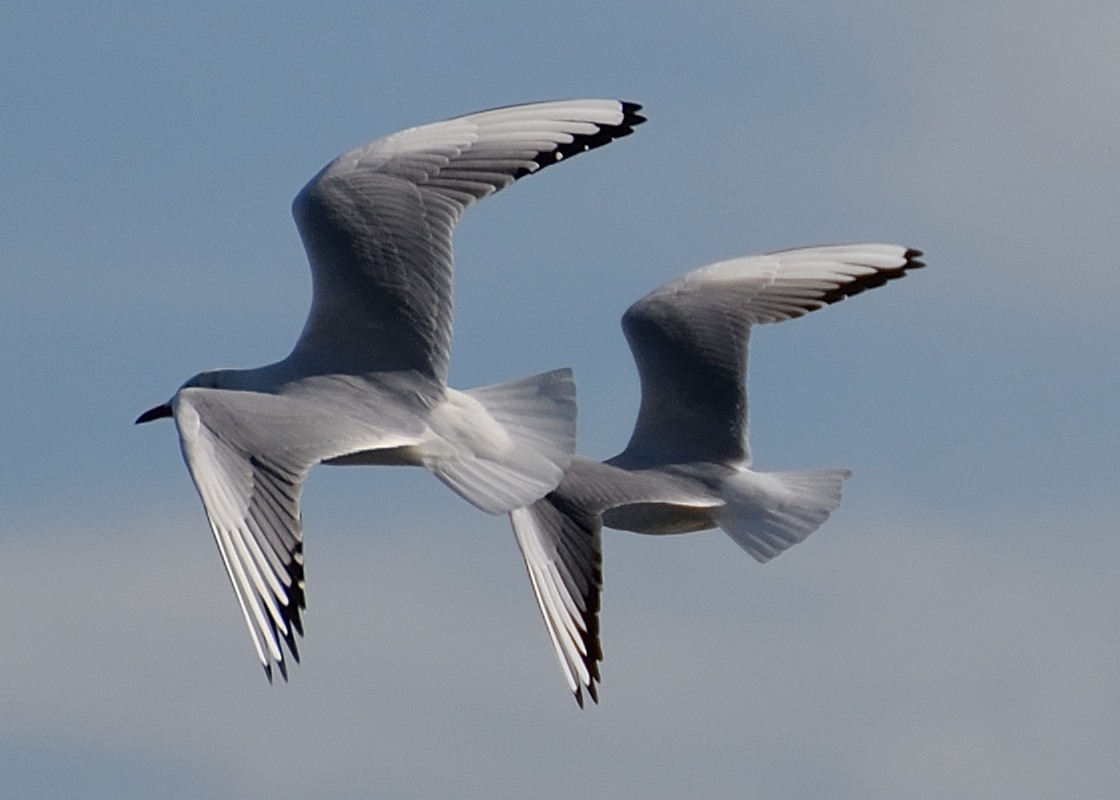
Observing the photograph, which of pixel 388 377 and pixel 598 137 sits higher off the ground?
pixel 598 137

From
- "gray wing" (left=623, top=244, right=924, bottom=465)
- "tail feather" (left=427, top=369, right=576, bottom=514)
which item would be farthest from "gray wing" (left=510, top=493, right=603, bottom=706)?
"gray wing" (left=623, top=244, right=924, bottom=465)

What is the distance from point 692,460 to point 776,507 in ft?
2.05

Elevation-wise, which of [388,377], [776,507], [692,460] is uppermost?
[388,377]

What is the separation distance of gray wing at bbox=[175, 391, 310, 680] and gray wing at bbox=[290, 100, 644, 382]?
1402 millimetres

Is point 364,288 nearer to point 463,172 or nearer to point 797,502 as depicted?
point 463,172

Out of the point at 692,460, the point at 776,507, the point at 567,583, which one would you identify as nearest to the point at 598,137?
the point at 692,460

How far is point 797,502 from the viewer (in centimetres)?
1430

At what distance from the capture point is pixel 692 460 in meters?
14.8

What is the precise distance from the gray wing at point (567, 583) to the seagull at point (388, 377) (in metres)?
0.42

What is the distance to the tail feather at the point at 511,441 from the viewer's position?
12.8 metres

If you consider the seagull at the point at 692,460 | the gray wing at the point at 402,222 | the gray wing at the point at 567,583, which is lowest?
the gray wing at the point at 567,583

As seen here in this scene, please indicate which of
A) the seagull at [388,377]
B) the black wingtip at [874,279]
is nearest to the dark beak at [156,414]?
the seagull at [388,377]

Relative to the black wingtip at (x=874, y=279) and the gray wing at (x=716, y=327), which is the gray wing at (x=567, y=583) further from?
the black wingtip at (x=874, y=279)

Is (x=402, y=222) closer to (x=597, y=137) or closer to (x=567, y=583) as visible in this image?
(x=597, y=137)
